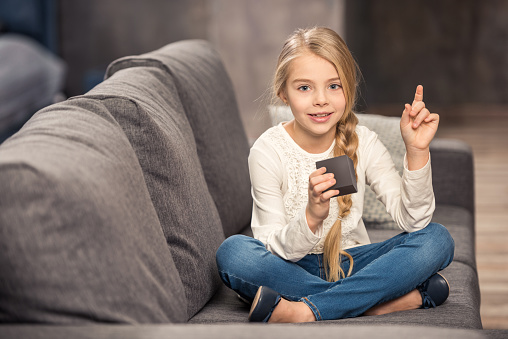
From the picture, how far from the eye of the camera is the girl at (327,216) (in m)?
1.28

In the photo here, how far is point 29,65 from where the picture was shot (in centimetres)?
445

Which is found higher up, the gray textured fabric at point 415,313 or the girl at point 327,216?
the girl at point 327,216

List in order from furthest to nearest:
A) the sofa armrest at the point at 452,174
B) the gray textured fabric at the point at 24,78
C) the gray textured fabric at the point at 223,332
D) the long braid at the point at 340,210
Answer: the gray textured fabric at the point at 24,78
the sofa armrest at the point at 452,174
the long braid at the point at 340,210
the gray textured fabric at the point at 223,332

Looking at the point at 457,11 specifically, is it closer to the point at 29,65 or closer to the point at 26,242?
the point at 29,65

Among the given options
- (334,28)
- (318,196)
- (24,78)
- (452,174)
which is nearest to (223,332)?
(318,196)

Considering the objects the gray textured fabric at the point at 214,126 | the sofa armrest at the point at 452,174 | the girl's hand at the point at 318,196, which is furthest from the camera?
the sofa armrest at the point at 452,174

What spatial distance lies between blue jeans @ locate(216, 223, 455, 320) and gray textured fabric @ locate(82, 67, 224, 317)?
0.07 m

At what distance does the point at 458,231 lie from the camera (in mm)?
1914

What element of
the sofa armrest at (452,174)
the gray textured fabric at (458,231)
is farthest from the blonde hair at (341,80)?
the sofa armrest at (452,174)

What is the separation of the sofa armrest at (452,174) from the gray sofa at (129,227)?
1.56 feet

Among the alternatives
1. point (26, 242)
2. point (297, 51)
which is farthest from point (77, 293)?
point (297, 51)

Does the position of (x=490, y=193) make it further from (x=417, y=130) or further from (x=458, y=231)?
(x=417, y=130)

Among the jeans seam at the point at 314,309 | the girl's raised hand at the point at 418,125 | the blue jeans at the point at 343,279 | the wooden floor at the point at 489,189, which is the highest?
the girl's raised hand at the point at 418,125

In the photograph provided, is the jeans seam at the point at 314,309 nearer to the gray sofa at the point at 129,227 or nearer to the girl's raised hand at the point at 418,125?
the gray sofa at the point at 129,227
